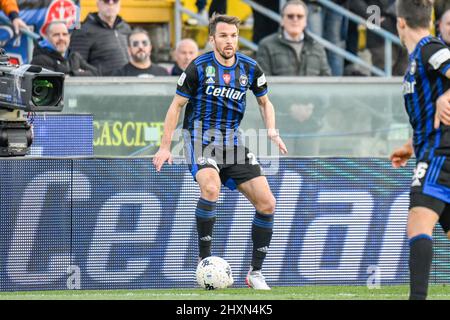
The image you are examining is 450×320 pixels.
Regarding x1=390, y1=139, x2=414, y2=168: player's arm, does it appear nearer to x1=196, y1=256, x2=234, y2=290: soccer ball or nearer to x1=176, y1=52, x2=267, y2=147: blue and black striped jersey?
x1=196, y1=256, x2=234, y2=290: soccer ball

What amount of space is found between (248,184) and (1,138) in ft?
8.00

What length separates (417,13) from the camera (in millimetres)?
8234

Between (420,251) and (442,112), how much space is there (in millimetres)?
927

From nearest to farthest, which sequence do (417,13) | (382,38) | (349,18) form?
1. (417,13)
2. (349,18)
3. (382,38)

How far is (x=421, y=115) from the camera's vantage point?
8328 millimetres

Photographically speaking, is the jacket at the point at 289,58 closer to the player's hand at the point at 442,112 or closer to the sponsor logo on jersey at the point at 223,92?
the sponsor logo on jersey at the point at 223,92

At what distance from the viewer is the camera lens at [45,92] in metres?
9.59

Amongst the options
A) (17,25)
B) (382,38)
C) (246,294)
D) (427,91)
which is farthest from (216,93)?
(382,38)

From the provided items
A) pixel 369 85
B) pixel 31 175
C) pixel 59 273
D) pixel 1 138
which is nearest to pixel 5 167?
pixel 31 175

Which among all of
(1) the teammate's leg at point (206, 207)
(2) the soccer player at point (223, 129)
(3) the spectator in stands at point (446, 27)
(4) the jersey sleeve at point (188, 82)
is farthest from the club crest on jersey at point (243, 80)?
(3) the spectator in stands at point (446, 27)

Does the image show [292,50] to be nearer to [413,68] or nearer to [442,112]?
[413,68]

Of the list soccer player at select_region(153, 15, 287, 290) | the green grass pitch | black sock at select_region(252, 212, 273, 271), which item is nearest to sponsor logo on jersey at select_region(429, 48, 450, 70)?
the green grass pitch

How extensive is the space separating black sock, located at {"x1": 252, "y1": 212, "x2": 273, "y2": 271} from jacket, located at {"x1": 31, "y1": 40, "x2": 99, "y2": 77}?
4.07 meters
